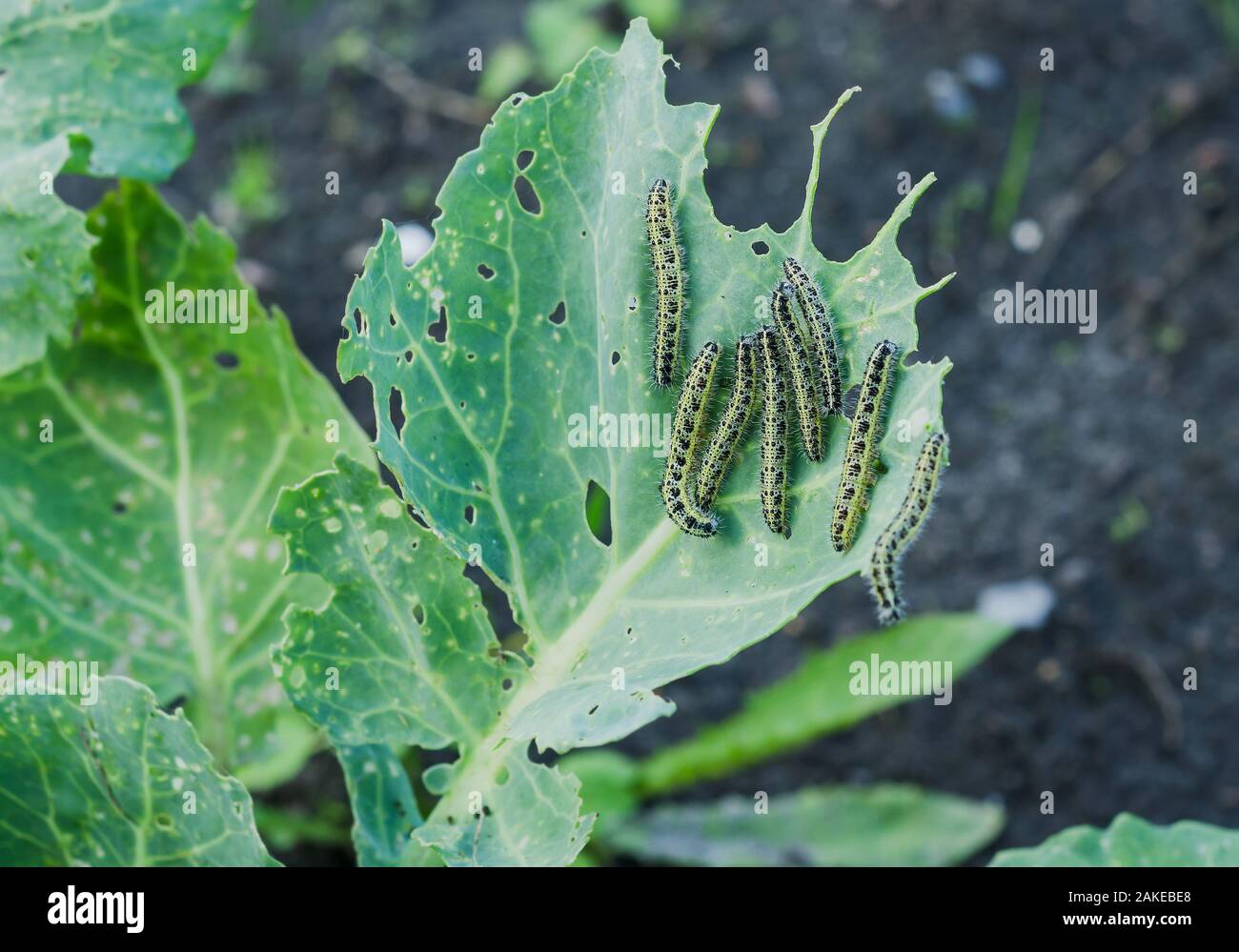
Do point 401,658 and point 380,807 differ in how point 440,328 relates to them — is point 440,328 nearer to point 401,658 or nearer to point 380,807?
point 401,658

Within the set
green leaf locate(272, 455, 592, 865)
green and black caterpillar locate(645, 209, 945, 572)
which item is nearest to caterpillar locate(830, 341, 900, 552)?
green and black caterpillar locate(645, 209, 945, 572)

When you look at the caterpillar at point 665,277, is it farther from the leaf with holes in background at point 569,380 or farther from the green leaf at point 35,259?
the green leaf at point 35,259

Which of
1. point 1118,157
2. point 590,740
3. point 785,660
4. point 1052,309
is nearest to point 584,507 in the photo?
point 590,740

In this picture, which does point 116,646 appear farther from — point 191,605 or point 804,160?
point 804,160

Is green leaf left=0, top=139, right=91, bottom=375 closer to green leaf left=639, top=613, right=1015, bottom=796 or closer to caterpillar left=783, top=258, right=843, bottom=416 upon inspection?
caterpillar left=783, top=258, right=843, bottom=416

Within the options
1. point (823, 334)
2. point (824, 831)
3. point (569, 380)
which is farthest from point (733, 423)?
point (824, 831)

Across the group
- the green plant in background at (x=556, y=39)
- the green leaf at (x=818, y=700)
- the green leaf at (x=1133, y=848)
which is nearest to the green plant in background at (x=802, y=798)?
the green leaf at (x=818, y=700)
